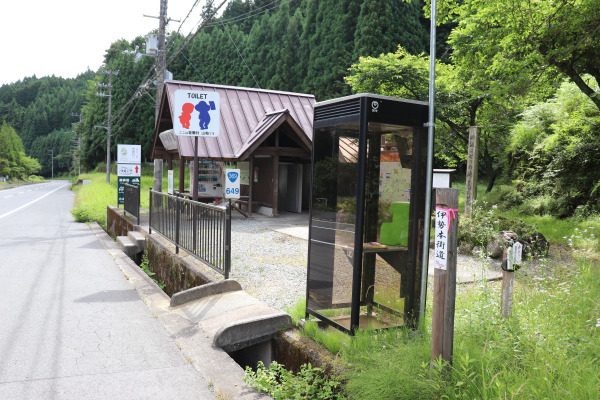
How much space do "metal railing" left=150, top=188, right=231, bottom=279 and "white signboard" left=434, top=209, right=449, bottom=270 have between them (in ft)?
12.2

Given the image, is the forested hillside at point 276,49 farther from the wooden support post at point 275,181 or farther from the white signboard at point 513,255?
the white signboard at point 513,255

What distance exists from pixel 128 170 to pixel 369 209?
661 inches

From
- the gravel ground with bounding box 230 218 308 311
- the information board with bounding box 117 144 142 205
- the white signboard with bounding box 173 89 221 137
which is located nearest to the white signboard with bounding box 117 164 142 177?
the information board with bounding box 117 144 142 205

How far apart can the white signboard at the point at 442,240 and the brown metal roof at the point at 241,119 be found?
13.3 meters

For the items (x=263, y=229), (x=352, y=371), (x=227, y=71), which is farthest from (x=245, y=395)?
(x=227, y=71)

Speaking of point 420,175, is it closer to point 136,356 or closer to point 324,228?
point 324,228

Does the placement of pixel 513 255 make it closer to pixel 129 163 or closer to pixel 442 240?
pixel 442 240

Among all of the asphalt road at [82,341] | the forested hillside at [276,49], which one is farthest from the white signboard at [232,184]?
the forested hillside at [276,49]

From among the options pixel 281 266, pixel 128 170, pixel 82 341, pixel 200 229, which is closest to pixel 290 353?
pixel 82 341

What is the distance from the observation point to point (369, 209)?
433 centimetres

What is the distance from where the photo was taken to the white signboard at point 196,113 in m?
8.80

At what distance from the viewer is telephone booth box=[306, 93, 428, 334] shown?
13.1 feet

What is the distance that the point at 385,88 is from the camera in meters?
19.8

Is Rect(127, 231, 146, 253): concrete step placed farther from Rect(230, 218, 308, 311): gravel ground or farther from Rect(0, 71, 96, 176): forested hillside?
Rect(0, 71, 96, 176): forested hillside
